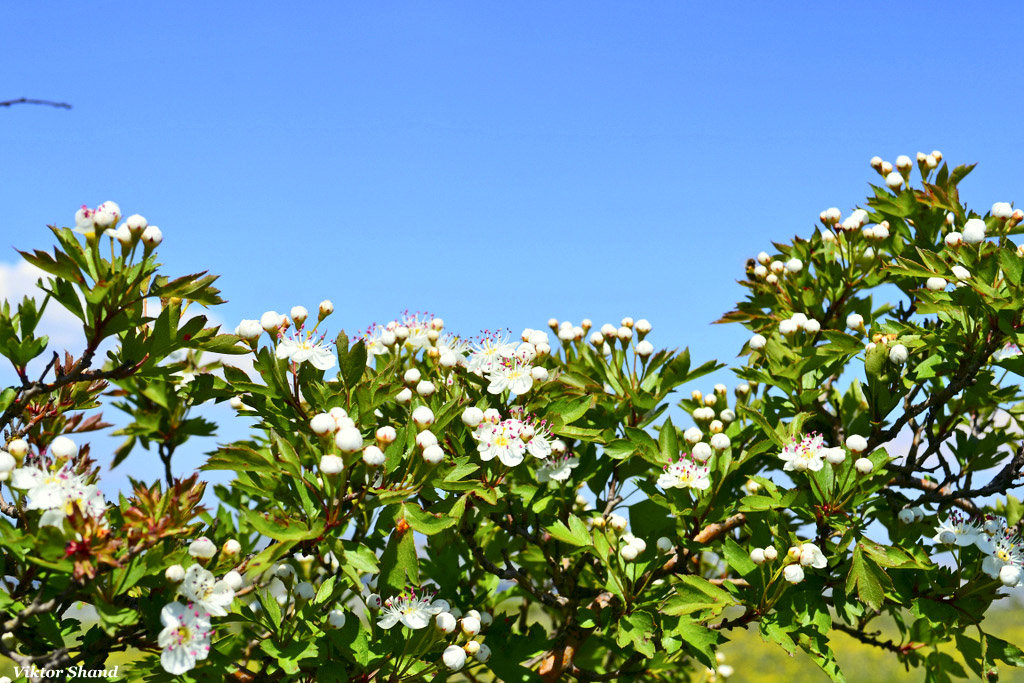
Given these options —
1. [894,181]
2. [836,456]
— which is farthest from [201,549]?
[894,181]

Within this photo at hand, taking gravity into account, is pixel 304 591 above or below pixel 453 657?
above

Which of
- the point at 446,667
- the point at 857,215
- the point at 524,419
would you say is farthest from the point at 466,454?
the point at 857,215

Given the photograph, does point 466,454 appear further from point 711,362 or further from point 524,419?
point 711,362

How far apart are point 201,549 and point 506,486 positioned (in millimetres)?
1107

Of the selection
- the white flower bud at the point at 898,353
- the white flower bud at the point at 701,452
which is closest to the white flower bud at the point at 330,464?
the white flower bud at the point at 701,452

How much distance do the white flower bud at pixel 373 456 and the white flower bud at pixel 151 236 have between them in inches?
37.8

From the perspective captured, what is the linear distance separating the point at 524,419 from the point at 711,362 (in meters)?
0.87

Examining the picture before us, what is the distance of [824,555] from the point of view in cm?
329

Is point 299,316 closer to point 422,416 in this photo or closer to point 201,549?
point 422,416

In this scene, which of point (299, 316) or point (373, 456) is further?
point (299, 316)

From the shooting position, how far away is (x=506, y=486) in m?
3.14

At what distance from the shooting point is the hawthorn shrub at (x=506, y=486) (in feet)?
8.51

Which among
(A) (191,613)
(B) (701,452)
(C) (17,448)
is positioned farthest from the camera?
(B) (701,452)

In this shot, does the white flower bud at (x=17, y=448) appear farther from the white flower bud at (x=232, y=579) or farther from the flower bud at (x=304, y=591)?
the flower bud at (x=304, y=591)
